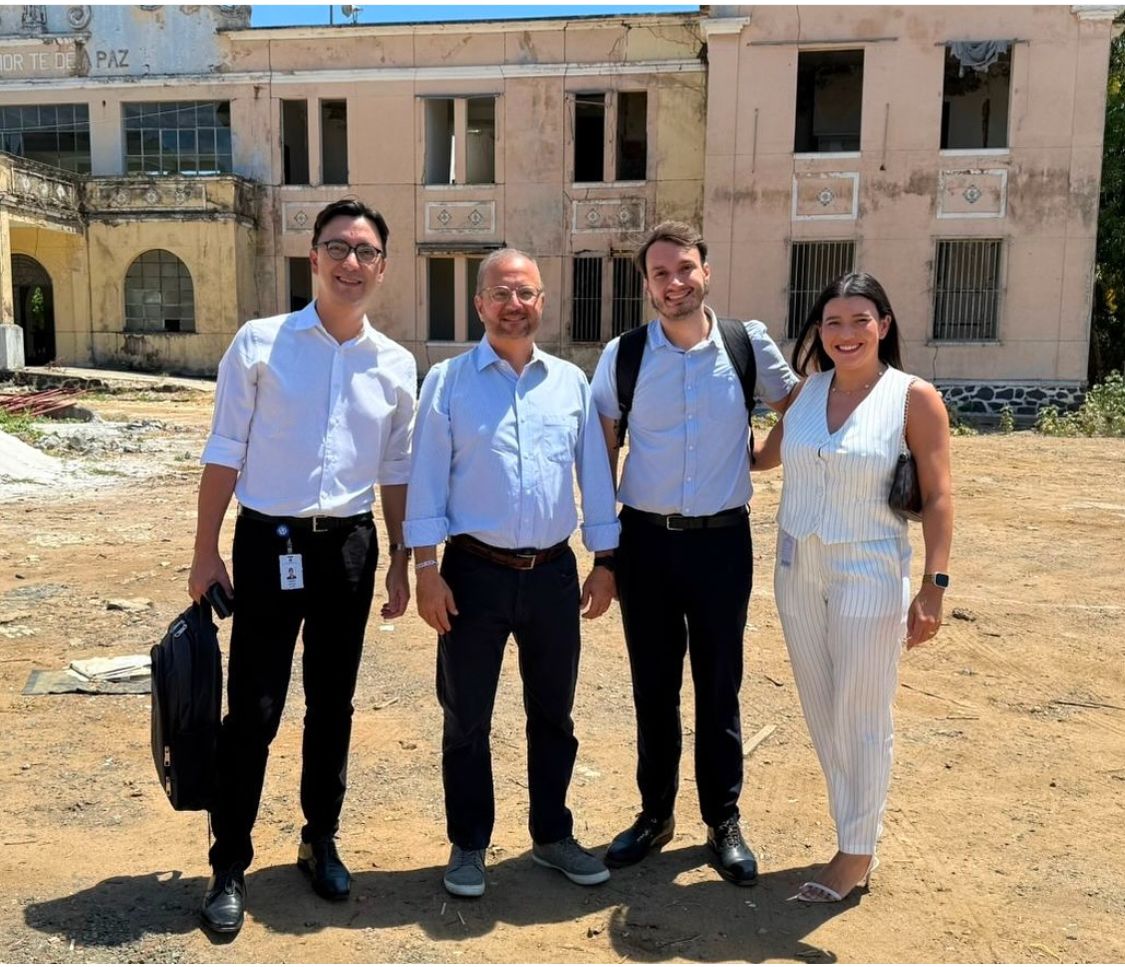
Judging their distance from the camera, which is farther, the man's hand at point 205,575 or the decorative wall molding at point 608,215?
the decorative wall molding at point 608,215

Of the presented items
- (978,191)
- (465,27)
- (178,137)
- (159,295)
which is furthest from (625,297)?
(178,137)

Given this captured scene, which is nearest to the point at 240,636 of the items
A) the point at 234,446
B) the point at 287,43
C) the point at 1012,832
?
the point at 234,446

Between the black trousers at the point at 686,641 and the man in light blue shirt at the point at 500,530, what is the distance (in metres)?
0.16

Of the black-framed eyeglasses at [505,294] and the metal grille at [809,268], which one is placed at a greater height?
the metal grille at [809,268]

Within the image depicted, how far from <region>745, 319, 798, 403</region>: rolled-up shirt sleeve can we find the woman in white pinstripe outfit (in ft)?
0.76

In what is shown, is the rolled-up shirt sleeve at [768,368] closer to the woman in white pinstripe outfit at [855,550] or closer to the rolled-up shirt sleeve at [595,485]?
the woman in white pinstripe outfit at [855,550]

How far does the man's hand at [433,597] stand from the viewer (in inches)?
121

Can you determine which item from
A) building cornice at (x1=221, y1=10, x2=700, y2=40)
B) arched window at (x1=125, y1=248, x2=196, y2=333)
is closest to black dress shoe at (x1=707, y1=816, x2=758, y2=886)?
building cornice at (x1=221, y1=10, x2=700, y2=40)

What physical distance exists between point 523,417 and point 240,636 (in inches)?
42.6

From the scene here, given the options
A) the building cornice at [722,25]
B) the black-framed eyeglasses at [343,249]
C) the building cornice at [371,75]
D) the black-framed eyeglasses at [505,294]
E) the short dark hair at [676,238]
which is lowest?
the black-framed eyeglasses at [505,294]

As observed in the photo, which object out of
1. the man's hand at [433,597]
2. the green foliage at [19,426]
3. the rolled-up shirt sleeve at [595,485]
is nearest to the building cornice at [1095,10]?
the green foliage at [19,426]

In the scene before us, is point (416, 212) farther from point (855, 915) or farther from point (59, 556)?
point (855, 915)

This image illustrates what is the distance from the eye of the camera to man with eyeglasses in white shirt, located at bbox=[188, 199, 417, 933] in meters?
3.01

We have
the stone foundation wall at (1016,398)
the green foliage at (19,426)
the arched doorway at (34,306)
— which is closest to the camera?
the green foliage at (19,426)
